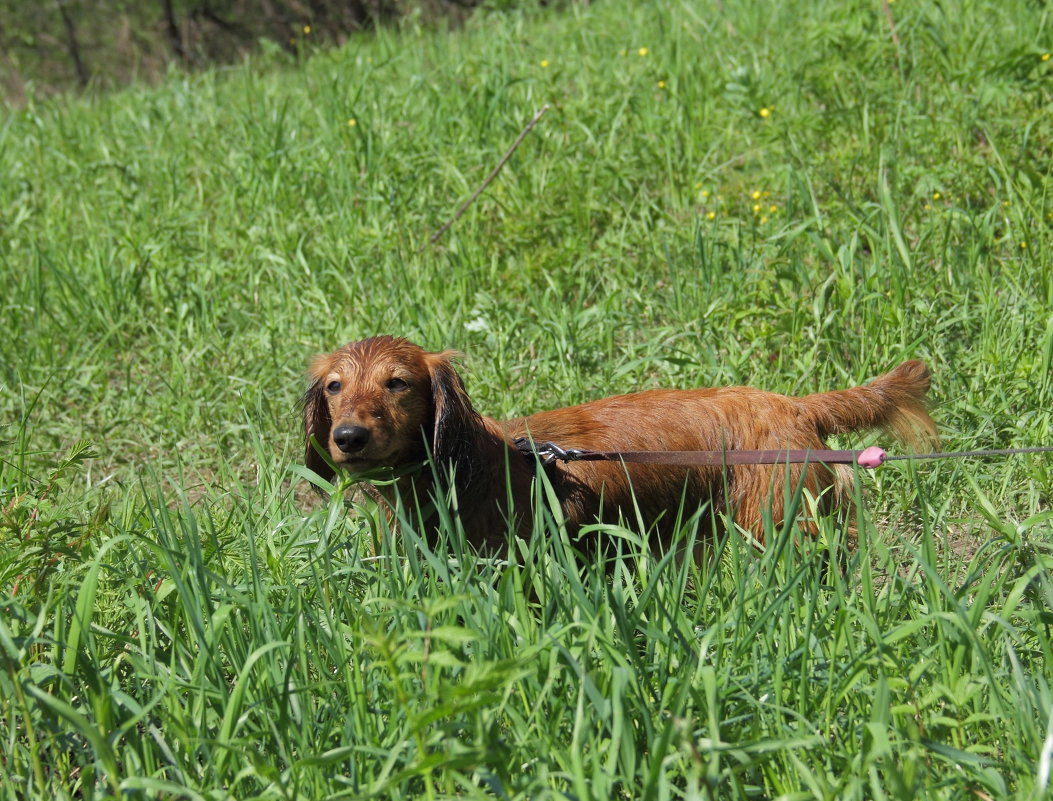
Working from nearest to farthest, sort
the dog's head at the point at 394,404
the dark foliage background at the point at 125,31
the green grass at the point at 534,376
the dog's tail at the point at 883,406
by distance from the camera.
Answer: the green grass at the point at 534,376
the dog's head at the point at 394,404
the dog's tail at the point at 883,406
the dark foliage background at the point at 125,31

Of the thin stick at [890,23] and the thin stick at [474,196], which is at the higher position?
the thin stick at [890,23]

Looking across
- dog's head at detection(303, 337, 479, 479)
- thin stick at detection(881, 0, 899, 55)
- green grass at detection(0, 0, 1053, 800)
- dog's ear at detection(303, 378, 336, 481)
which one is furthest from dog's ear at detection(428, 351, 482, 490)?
thin stick at detection(881, 0, 899, 55)

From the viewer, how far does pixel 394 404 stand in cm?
291

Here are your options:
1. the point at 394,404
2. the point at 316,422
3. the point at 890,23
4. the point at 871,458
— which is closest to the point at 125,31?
the point at 890,23

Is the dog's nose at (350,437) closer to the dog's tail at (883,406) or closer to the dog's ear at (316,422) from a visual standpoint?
the dog's ear at (316,422)

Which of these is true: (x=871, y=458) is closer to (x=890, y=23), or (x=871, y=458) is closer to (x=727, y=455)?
(x=727, y=455)

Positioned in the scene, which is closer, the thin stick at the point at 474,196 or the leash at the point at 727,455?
the leash at the point at 727,455

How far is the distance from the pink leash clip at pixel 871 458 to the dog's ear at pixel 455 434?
106 centimetres

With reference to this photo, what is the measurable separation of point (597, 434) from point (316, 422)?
2.89 ft

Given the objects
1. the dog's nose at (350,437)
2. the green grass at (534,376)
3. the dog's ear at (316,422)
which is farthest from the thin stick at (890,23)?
the dog's nose at (350,437)

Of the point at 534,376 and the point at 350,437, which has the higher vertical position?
the point at 350,437

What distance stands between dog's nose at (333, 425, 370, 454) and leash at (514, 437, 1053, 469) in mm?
458

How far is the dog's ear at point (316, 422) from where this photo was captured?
3127 mm

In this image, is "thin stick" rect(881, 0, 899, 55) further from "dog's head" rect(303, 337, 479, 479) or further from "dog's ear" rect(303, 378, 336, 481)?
"dog's ear" rect(303, 378, 336, 481)
